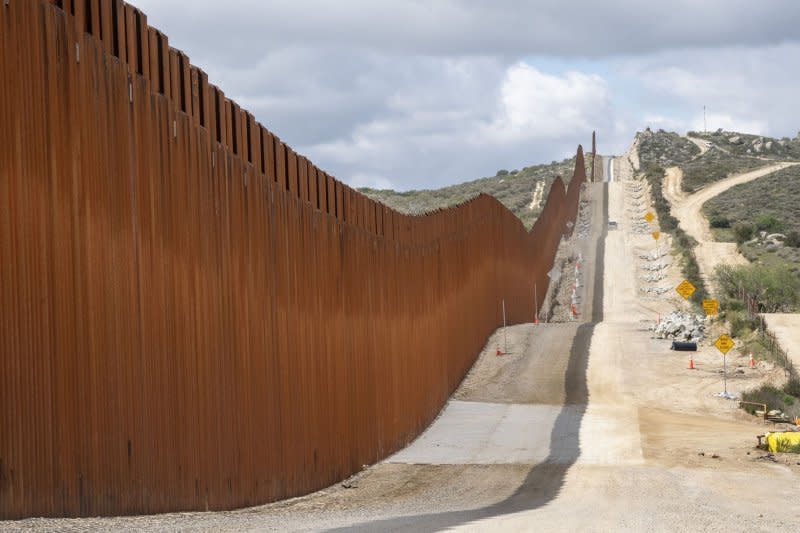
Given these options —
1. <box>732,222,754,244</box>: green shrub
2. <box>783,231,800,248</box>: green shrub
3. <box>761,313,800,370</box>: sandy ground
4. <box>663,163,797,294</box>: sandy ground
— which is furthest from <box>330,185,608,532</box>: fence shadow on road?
<box>732,222,754,244</box>: green shrub

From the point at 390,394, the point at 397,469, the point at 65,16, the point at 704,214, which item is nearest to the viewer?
the point at 65,16

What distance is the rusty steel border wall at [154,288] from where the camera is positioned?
10.7 metres

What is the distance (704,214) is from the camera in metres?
86.8

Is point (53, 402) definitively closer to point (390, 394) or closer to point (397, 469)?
point (397, 469)

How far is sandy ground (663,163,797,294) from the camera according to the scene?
6406 centimetres

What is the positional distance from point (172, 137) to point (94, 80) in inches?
66.3

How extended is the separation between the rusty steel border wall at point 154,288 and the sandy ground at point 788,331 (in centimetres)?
2007

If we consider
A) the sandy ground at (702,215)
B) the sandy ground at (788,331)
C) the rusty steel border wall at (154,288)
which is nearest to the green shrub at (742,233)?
the sandy ground at (702,215)

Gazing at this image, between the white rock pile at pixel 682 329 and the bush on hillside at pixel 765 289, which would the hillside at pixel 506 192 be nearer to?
the bush on hillside at pixel 765 289

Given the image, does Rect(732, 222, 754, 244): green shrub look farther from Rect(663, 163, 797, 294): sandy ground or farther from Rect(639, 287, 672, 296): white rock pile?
Rect(639, 287, 672, 296): white rock pile

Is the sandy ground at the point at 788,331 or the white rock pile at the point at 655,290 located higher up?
the white rock pile at the point at 655,290

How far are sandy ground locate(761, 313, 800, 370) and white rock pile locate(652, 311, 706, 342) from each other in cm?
247

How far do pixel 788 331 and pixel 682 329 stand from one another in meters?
3.96

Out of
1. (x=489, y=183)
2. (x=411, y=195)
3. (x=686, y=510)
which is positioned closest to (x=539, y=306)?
(x=686, y=510)
